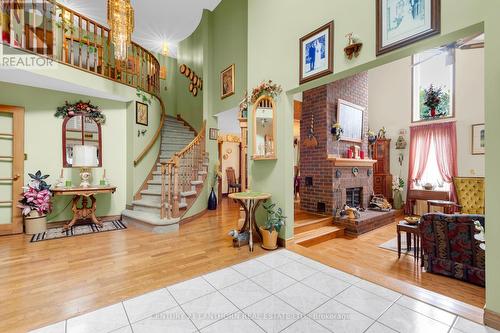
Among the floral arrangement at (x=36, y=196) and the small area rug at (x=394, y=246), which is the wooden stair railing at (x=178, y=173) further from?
the small area rug at (x=394, y=246)

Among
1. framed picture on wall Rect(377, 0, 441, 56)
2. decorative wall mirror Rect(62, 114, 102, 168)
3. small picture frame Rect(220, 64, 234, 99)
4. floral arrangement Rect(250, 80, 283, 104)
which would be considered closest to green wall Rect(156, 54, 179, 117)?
small picture frame Rect(220, 64, 234, 99)

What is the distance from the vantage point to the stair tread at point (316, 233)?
380 centimetres

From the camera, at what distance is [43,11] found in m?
3.63

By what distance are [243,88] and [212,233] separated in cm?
293

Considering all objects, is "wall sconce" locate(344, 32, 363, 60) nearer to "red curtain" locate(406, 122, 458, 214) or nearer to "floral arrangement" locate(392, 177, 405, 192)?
"red curtain" locate(406, 122, 458, 214)

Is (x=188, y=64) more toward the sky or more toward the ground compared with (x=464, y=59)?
more toward the sky

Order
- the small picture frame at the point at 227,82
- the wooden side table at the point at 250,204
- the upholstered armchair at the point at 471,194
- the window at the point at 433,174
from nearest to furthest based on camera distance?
the wooden side table at the point at 250,204 → the upholstered armchair at the point at 471,194 → the small picture frame at the point at 227,82 → the window at the point at 433,174

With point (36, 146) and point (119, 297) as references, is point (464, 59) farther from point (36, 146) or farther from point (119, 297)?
point (36, 146)

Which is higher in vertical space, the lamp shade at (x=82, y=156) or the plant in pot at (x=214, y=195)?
the lamp shade at (x=82, y=156)

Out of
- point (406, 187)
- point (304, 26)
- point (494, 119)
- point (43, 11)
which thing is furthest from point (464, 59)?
point (43, 11)

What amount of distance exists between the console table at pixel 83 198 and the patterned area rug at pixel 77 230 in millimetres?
117

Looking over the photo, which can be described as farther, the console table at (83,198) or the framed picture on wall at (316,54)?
the console table at (83,198)

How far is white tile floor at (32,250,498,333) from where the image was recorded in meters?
1.60

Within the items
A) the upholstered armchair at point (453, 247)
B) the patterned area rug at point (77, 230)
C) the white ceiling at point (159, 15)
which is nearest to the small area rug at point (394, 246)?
the upholstered armchair at point (453, 247)
